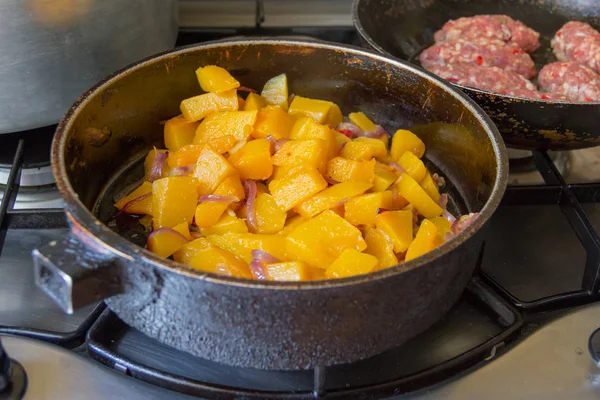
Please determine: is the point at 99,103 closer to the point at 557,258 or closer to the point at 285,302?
the point at 285,302

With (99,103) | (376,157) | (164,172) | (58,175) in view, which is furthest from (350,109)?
(58,175)

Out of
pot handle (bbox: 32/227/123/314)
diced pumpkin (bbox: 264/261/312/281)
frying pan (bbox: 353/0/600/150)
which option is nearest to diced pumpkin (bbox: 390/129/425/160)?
frying pan (bbox: 353/0/600/150)

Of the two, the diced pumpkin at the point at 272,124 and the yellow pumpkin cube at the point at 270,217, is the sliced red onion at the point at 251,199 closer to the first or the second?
the yellow pumpkin cube at the point at 270,217

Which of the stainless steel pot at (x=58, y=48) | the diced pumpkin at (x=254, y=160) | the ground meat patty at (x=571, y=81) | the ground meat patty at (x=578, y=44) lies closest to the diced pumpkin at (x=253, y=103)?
the diced pumpkin at (x=254, y=160)

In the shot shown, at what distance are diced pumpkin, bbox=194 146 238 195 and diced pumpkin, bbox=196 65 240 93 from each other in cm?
19

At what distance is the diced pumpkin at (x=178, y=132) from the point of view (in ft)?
4.17

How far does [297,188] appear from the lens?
1081 millimetres

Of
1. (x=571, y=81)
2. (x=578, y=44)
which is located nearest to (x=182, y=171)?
(x=571, y=81)

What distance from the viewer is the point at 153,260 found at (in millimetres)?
759

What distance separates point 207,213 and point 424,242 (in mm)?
372

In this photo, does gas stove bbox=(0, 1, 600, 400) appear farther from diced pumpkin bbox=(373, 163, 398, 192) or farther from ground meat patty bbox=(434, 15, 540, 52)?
ground meat patty bbox=(434, 15, 540, 52)

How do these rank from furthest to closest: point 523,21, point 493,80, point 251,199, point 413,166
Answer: point 523,21, point 493,80, point 413,166, point 251,199

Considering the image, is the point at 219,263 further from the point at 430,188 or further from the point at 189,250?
the point at 430,188

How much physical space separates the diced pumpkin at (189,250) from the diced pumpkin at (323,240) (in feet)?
0.46
